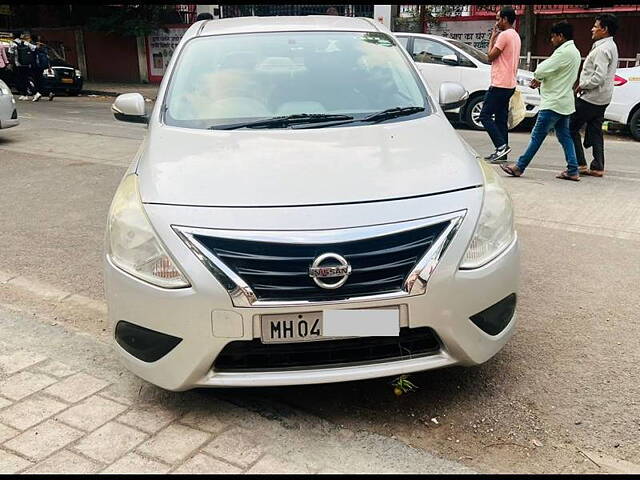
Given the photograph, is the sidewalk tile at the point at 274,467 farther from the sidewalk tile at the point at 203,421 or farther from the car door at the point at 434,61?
the car door at the point at 434,61

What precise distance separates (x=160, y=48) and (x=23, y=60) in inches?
233

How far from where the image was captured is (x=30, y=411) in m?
2.97

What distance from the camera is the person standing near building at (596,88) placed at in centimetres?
744

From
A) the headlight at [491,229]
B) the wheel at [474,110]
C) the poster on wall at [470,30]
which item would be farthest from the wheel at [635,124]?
the headlight at [491,229]

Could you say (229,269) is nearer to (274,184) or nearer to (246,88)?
(274,184)

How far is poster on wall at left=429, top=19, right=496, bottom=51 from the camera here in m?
16.7

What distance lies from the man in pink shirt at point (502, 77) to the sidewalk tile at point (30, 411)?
6604 millimetres

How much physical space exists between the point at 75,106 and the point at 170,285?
15.3 metres

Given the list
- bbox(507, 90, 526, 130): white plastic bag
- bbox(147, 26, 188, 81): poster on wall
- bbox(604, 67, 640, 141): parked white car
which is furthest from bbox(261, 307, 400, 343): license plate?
bbox(147, 26, 188, 81): poster on wall

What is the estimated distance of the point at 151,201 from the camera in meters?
2.90

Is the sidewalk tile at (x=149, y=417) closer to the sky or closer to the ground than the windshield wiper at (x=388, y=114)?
closer to the ground

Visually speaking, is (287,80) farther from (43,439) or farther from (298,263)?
(43,439)

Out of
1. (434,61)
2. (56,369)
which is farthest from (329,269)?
(434,61)

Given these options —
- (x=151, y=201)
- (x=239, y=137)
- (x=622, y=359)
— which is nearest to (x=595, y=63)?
(x=622, y=359)
